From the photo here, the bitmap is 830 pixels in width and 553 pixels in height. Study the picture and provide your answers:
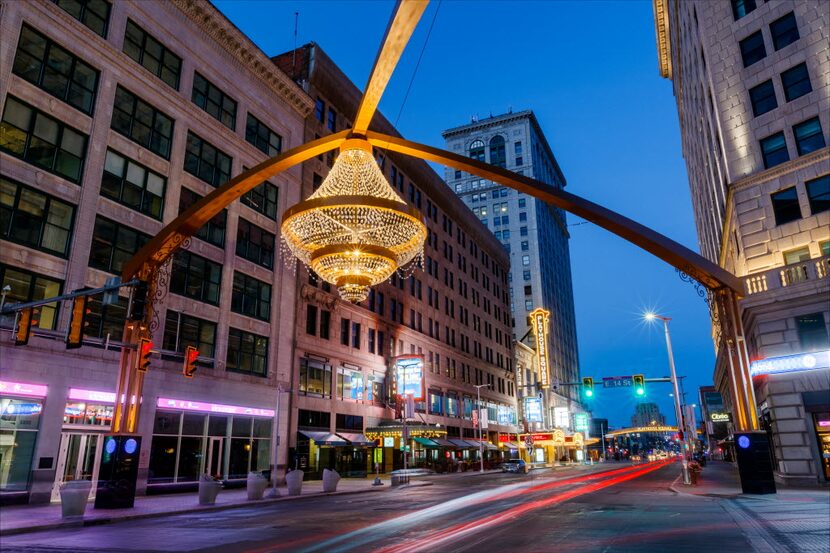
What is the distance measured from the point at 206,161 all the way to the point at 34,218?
12292 mm

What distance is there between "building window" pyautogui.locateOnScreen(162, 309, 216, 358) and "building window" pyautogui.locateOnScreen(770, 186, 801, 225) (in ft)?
105

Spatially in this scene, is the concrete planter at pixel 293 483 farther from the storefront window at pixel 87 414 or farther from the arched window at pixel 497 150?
the arched window at pixel 497 150

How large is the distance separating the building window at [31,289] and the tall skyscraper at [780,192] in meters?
31.9

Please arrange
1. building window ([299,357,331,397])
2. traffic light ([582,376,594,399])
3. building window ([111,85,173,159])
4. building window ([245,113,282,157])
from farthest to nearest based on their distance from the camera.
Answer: traffic light ([582,376,594,399])
building window ([299,357,331,397])
building window ([245,113,282,157])
building window ([111,85,173,159])

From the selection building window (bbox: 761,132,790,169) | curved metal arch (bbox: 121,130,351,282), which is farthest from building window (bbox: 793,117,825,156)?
curved metal arch (bbox: 121,130,351,282)

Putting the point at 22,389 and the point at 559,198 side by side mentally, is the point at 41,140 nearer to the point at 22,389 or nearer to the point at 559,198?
the point at 22,389

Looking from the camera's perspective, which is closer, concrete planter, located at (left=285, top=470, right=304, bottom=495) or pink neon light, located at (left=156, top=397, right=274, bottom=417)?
concrete planter, located at (left=285, top=470, right=304, bottom=495)

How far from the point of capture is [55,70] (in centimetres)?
2834

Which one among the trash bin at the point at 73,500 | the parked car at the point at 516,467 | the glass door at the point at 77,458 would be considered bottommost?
the parked car at the point at 516,467

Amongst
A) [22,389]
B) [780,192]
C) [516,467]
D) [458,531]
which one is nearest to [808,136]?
[780,192]

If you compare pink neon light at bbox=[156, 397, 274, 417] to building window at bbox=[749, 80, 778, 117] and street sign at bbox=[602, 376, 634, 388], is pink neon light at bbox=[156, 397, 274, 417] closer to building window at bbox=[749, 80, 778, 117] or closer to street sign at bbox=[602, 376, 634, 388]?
street sign at bbox=[602, 376, 634, 388]

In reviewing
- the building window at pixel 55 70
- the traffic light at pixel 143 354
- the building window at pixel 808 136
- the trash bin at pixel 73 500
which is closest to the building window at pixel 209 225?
the building window at pixel 55 70

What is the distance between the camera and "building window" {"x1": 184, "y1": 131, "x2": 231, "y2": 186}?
119 feet

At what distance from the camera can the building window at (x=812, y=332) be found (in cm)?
2598
